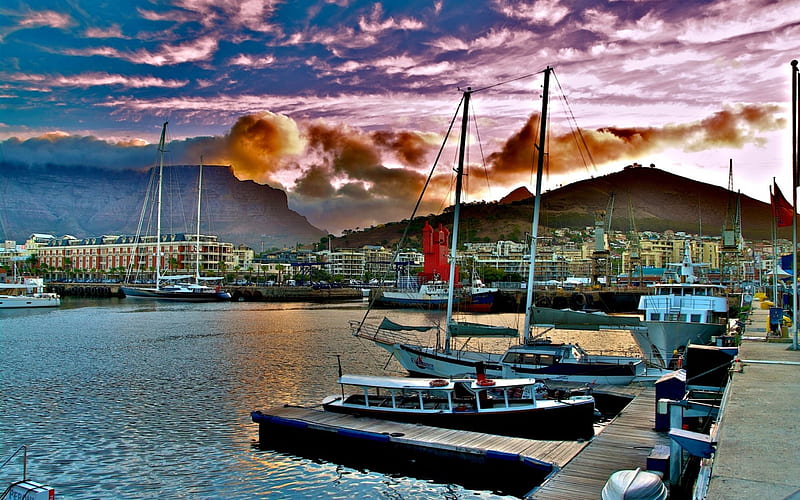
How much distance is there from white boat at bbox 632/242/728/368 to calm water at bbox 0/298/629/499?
16.2m

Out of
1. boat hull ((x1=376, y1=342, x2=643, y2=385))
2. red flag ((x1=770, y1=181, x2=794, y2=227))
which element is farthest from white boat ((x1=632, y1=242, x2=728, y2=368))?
red flag ((x1=770, y1=181, x2=794, y2=227))

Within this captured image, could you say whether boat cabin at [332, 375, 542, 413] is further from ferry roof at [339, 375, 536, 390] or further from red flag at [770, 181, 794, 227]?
red flag at [770, 181, 794, 227]

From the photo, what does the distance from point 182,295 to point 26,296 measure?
102 ft

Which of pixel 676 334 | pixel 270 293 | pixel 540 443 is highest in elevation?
pixel 676 334

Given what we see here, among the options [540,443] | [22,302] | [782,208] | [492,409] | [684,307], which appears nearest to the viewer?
[540,443]

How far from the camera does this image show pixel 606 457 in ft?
52.5

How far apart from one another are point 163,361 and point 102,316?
48.1 metres

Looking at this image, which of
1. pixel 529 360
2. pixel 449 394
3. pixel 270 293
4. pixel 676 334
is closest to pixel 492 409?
pixel 449 394

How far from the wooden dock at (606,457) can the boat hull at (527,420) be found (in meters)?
1.62

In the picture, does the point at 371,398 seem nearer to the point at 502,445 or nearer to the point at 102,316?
the point at 502,445

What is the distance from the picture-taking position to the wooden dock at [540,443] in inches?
573

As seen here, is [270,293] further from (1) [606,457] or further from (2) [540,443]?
(1) [606,457]

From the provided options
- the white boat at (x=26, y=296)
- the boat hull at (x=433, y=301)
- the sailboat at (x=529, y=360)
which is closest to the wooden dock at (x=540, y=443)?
the sailboat at (x=529, y=360)

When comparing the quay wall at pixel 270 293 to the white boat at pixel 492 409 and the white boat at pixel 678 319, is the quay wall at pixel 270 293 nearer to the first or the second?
the white boat at pixel 678 319
